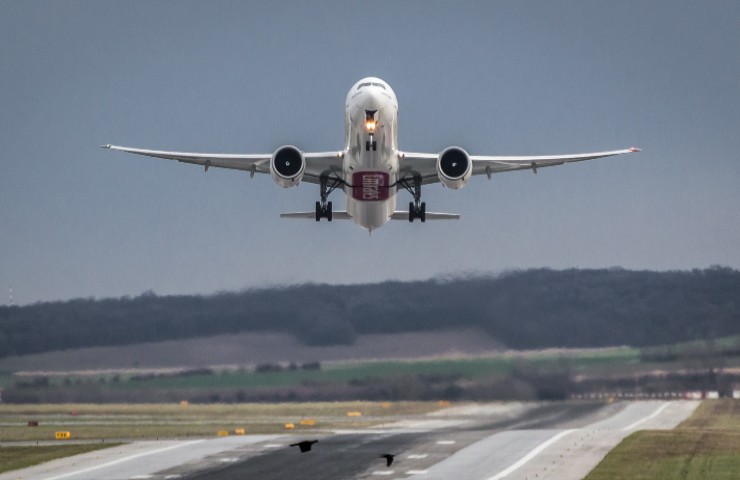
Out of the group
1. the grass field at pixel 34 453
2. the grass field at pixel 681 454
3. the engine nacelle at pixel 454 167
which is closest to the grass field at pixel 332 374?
the grass field at pixel 34 453

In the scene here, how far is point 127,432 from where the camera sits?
321 ft

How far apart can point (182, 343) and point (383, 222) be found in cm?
2471

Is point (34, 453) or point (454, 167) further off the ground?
point (454, 167)

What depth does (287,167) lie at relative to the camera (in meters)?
71.6

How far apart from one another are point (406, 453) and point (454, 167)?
54.9ft

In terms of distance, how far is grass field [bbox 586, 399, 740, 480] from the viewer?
7088 cm

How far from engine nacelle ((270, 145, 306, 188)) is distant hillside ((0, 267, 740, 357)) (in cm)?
2350

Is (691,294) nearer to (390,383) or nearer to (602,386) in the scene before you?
(602,386)

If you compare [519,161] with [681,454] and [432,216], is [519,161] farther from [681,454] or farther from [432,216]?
[681,454]

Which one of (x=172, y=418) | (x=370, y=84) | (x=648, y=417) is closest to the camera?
(x=370, y=84)

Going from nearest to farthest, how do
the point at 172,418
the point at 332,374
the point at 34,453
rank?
the point at 34,453
the point at 332,374
the point at 172,418

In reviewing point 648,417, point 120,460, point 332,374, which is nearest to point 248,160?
point 120,460

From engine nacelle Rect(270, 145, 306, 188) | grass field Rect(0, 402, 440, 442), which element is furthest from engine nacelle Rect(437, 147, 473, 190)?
grass field Rect(0, 402, 440, 442)

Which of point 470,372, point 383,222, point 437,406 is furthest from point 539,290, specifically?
point 383,222
